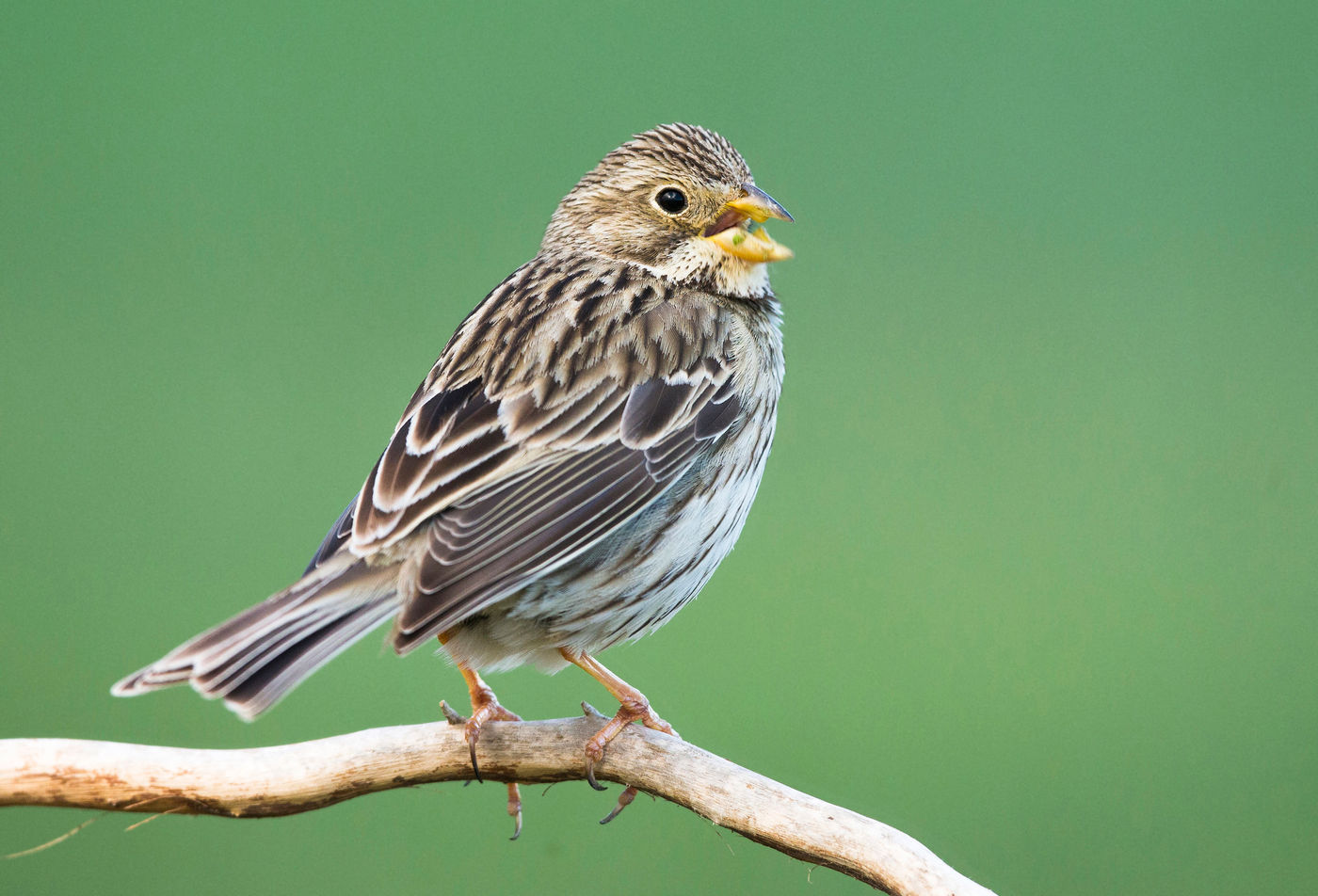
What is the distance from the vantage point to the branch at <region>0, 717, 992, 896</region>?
2723 millimetres

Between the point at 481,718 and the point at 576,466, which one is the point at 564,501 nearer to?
the point at 576,466

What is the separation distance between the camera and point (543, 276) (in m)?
3.80

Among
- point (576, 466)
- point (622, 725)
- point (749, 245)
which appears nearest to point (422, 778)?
point (622, 725)

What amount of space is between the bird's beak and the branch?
1.38 meters

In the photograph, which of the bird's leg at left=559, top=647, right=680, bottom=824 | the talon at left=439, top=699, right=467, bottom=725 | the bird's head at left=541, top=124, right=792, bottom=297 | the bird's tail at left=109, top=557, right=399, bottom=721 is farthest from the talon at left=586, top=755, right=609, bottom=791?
the bird's head at left=541, top=124, right=792, bottom=297

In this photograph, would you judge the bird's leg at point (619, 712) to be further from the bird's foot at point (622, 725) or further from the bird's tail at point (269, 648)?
the bird's tail at point (269, 648)

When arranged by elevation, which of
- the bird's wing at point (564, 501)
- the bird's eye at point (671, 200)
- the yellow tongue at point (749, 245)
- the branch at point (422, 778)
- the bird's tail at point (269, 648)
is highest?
the bird's eye at point (671, 200)

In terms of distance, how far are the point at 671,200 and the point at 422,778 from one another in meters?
1.79

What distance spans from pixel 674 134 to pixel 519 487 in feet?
4.37

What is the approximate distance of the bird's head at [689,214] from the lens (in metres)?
3.69

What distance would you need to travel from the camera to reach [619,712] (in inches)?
133

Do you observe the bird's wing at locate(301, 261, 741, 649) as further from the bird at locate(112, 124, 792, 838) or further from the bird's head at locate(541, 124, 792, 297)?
the bird's head at locate(541, 124, 792, 297)

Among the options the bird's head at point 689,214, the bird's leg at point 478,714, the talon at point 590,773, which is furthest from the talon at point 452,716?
the bird's head at point 689,214

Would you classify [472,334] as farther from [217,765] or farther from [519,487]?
[217,765]
